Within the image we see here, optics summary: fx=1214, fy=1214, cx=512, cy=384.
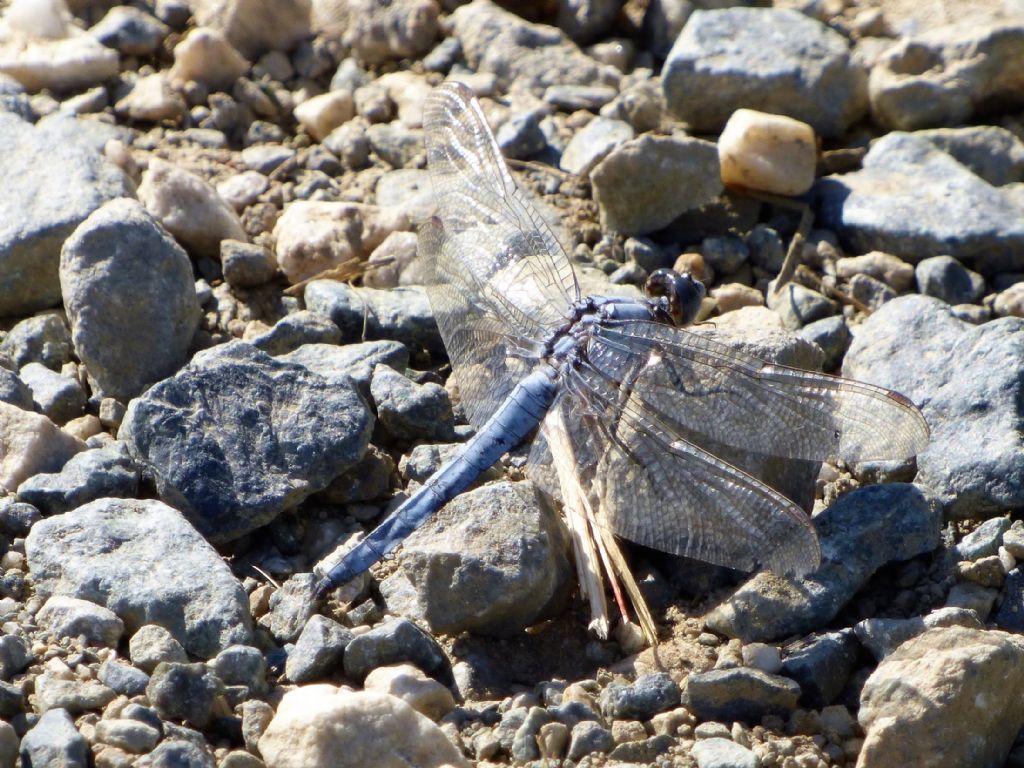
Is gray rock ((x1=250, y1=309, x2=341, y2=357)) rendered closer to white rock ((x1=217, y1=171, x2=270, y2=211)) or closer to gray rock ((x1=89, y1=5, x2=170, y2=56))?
white rock ((x1=217, y1=171, x2=270, y2=211))

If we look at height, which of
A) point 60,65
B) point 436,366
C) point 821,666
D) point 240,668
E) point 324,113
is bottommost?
point 436,366

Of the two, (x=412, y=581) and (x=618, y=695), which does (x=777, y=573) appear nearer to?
(x=618, y=695)

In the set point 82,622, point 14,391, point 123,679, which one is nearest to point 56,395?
point 14,391

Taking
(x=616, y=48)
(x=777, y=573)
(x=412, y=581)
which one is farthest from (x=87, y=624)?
(x=616, y=48)

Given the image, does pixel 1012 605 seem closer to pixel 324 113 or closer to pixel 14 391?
pixel 14 391

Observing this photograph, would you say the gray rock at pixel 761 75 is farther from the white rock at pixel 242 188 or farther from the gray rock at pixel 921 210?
the white rock at pixel 242 188

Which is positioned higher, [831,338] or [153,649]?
[153,649]

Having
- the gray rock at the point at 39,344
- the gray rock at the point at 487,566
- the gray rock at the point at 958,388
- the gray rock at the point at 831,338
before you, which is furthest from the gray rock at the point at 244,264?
the gray rock at the point at 958,388
